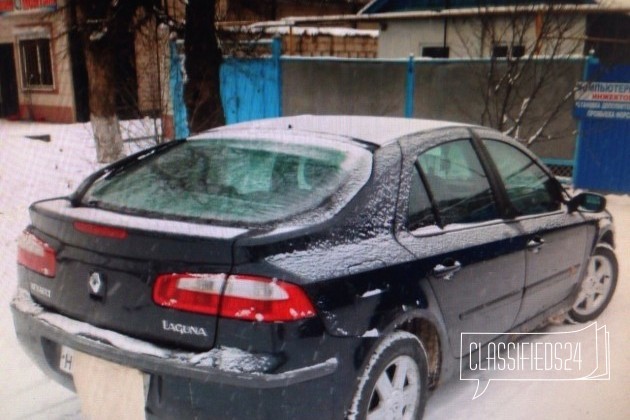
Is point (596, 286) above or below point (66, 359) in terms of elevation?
below

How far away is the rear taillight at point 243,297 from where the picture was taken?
207 cm

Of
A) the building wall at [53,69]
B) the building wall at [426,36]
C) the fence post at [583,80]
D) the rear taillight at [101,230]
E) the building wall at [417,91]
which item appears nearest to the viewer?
the rear taillight at [101,230]

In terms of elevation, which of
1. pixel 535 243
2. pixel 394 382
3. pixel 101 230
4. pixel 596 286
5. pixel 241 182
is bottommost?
pixel 596 286

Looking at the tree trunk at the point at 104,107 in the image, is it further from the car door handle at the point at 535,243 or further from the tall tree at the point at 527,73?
the car door handle at the point at 535,243

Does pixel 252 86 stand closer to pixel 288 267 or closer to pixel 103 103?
pixel 103 103

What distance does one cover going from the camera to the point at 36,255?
259cm

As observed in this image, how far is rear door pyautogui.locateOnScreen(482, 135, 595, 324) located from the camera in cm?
335

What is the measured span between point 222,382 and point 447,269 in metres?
1.15

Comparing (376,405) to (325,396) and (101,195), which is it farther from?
(101,195)

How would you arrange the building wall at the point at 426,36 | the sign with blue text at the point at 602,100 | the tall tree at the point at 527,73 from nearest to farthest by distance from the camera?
the tall tree at the point at 527,73, the sign with blue text at the point at 602,100, the building wall at the point at 426,36

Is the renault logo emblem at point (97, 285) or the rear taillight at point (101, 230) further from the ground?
the rear taillight at point (101, 230)

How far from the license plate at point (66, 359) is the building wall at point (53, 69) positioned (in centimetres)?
1567

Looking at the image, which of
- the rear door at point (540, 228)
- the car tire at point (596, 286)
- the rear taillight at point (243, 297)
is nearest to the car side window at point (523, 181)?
the rear door at point (540, 228)

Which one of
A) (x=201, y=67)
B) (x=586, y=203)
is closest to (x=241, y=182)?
(x=586, y=203)
